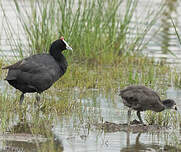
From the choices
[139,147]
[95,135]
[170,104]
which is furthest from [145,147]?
[170,104]

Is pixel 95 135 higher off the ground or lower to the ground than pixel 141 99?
lower

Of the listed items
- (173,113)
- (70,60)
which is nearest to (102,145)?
(173,113)

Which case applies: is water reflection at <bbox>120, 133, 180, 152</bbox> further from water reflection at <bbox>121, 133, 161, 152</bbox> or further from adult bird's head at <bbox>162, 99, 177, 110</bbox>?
adult bird's head at <bbox>162, 99, 177, 110</bbox>

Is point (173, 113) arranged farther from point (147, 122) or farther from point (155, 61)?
point (155, 61)

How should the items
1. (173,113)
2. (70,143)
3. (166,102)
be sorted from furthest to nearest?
(173,113), (166,102), (70,143)

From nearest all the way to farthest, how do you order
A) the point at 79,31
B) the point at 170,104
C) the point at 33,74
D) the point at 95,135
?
the point at 95,135
the point at 170,104
the point at 33,74
the point at 79,31

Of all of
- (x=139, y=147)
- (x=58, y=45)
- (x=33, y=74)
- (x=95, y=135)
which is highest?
(x=58, y=45)

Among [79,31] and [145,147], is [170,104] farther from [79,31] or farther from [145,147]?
[79,31]

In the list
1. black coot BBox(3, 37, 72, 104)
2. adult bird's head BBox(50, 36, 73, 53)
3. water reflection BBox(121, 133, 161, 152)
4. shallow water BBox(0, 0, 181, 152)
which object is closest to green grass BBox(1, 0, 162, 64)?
adult bird's head BBox(50, 36, 73, 53)

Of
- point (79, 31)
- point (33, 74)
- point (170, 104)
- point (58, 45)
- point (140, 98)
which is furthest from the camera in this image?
point (79, 31)

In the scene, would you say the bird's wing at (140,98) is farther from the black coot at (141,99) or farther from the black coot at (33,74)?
the black coot at (33,74)

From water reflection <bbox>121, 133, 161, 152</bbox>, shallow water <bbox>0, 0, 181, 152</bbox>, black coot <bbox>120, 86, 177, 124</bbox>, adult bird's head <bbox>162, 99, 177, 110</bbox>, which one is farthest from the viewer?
adult bird's head <bbox>162, 99, 177, 110</bbox>

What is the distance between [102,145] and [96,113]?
1779 millimetres

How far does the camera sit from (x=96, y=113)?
8.84 meters
